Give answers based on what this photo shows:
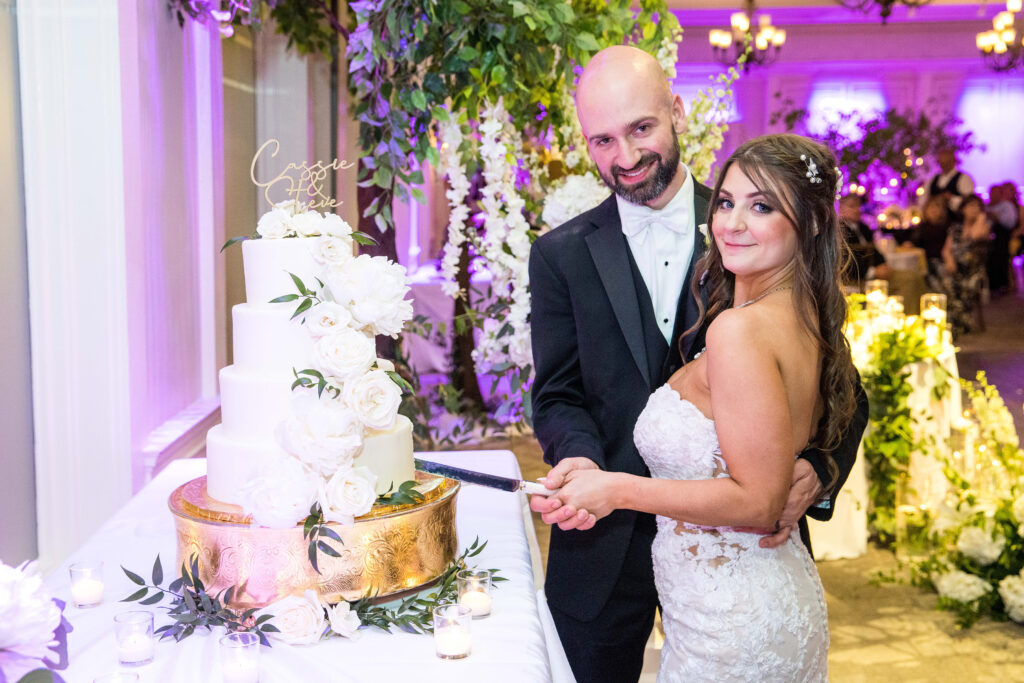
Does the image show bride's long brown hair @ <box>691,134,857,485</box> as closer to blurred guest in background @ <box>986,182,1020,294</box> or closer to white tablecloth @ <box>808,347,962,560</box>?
white tablecloth @ <box>808,347,962,560</box>

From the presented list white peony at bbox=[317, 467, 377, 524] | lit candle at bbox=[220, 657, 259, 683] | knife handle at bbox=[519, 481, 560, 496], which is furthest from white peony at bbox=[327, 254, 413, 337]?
lit candle at bbox=[220, 657, 259, 683]

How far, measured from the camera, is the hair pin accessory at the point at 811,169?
175cm

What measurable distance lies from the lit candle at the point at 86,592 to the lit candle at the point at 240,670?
45 centimetres

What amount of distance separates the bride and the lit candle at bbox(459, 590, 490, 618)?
0.30 metres

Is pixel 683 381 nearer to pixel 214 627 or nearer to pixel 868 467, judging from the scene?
pixel 214 627

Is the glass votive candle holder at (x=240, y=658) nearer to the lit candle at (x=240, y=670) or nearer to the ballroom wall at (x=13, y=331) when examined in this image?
the lit candle at (x=240, y=670)

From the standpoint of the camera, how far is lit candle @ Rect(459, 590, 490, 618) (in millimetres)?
1703

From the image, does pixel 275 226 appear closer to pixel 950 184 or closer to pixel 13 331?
pixel 13 331

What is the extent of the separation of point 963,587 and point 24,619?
400 cm

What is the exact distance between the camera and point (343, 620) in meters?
1.60

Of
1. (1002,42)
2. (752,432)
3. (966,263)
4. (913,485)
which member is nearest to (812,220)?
(752,432)

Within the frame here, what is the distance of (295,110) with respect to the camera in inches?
205

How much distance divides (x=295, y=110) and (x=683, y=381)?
379 cm

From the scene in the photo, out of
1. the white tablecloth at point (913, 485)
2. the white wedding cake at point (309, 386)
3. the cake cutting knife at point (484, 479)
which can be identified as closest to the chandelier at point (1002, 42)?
the white tablecloth at point (913, 485)
